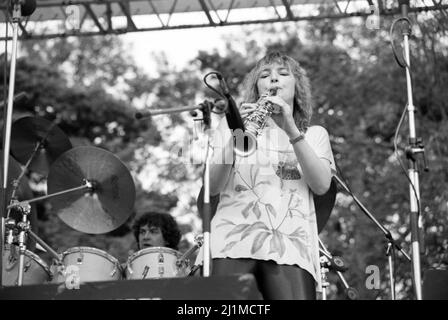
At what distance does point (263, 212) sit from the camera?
4789mm

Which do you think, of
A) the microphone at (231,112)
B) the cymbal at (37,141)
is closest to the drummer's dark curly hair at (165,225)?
the cymbal at (37,141)

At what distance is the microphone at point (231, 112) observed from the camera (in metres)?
4.49

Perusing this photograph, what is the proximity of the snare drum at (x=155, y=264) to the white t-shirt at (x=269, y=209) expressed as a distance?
2.15 meters

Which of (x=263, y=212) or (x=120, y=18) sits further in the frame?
(x=120, y=18)

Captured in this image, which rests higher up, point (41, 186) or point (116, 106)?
point (116, 106)

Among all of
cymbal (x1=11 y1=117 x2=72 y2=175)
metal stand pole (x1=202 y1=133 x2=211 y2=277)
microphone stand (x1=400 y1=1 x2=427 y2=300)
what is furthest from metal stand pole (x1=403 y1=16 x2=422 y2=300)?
cymbal (x1=11 y1=117 x2=72 y2=175)

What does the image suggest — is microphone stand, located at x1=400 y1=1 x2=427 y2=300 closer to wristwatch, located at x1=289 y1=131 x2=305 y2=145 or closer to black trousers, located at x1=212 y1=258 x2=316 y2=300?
black trousers, located at x1=212 y1=258 x2=316 y2=300

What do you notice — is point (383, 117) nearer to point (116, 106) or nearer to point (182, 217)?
point (182, 217)

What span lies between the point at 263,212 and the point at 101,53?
16.1m

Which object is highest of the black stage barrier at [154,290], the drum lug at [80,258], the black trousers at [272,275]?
the drum lug at [80,258]

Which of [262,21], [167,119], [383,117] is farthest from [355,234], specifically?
[262,21]

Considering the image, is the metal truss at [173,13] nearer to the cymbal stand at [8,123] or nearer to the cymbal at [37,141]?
the cymbal at [37,141]

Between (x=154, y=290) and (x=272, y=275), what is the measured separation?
0.67 m

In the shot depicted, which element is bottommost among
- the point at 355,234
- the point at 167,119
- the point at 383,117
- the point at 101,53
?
the point at 355,234
